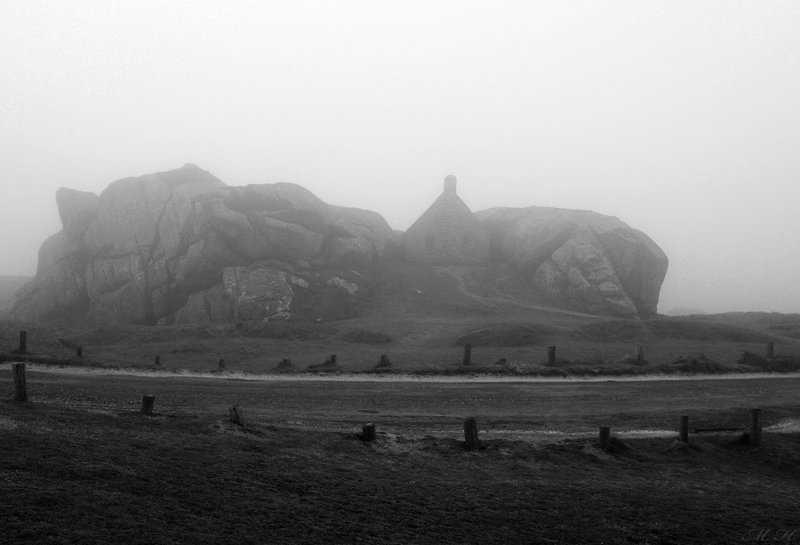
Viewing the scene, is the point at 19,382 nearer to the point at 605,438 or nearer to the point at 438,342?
the point at 605,438

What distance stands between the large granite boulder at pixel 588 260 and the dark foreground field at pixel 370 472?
136ft

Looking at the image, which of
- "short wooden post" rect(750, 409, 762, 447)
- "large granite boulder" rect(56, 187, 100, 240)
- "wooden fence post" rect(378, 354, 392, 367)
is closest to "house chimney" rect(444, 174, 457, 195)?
"large granite boulder" rect(56, 187, 100, 240)

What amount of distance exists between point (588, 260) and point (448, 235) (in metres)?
16.1

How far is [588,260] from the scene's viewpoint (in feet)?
229

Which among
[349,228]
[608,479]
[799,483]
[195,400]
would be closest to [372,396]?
[195,400]

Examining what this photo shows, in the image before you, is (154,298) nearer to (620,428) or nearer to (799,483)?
(620,428)

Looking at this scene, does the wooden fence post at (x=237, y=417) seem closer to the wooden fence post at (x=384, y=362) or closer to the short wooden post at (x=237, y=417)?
the short wooden post at (x=237, y=417)

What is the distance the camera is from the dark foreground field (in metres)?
11.5

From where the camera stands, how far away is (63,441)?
14141 millimetres

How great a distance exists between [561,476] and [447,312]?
42.6m

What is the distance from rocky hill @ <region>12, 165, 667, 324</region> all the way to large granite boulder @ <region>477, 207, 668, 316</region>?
5.0 inches

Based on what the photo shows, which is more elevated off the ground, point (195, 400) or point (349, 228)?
point (349, 228)

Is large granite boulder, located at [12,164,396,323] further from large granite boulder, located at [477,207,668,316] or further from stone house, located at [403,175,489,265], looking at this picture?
large granite boulder, located at [477,207,668,316]

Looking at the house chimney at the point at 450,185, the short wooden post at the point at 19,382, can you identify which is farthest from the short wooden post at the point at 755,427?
the house chimney at the point at 450,185
